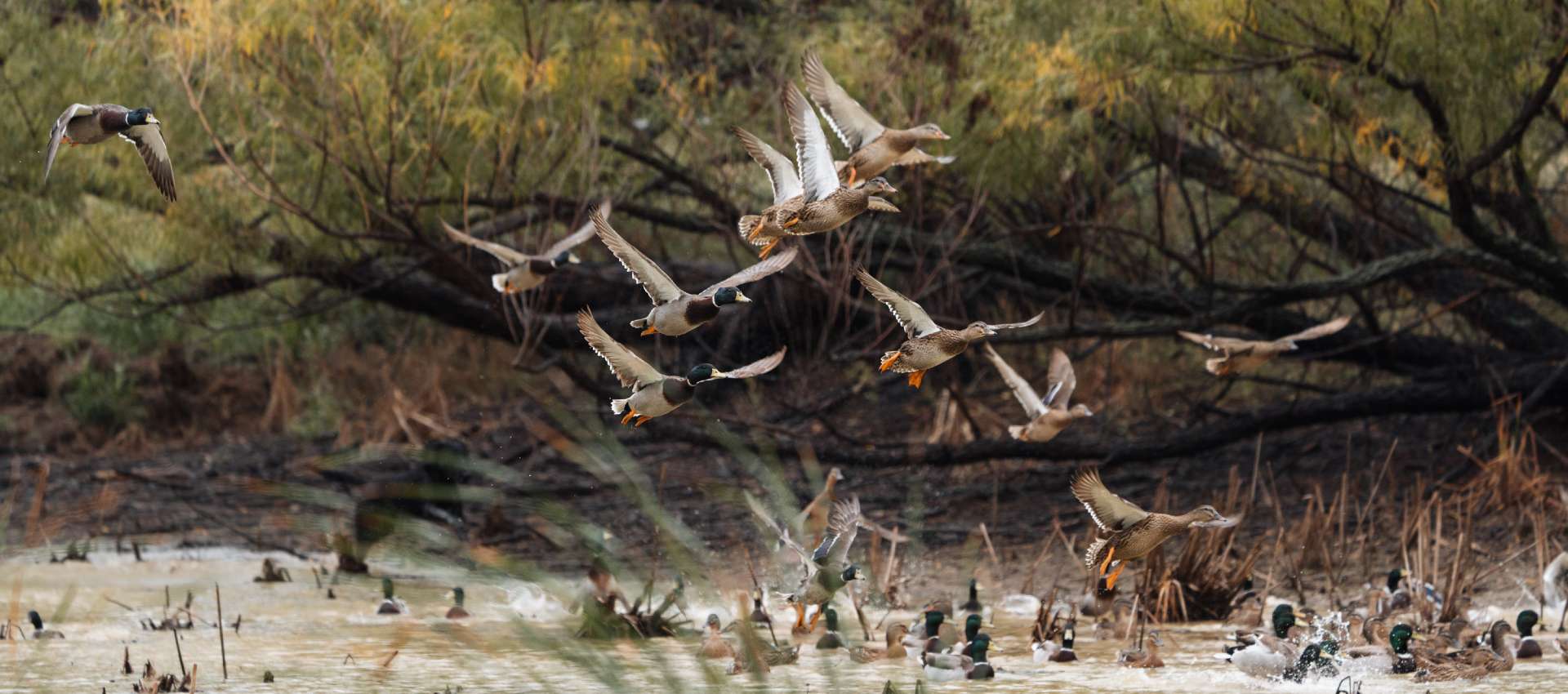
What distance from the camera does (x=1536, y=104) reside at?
8242 mm

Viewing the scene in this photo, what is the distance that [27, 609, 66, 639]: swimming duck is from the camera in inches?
281

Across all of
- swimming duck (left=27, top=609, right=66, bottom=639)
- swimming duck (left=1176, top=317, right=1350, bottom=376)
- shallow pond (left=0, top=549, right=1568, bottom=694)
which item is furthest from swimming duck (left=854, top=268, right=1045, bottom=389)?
swimming duck (left=27, top=609, right=66, bottom=639)

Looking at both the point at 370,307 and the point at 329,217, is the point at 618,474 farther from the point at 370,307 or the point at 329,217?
the point at 370,307

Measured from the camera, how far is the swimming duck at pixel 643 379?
224 inches

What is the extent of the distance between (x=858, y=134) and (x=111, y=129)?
2364 mm

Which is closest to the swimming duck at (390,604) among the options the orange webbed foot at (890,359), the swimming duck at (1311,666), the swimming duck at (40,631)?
the swimming duck at (40,631)

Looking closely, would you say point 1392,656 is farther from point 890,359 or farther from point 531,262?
point 531,262

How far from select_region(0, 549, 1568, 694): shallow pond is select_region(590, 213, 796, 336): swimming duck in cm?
94

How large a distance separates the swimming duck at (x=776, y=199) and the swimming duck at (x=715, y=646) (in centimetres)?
157

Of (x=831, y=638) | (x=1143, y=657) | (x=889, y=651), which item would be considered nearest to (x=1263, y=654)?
(x=1143, y=657)

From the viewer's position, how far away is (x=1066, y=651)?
6793 millimetres

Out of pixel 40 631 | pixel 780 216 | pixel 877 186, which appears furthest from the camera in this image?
pixel 40 631

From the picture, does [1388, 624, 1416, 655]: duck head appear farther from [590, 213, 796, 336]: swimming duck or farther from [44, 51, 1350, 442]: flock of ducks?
[590, 213, 796, 336]: swimming duck

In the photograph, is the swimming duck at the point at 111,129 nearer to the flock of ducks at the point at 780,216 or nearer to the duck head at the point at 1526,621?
the flock of ducks at the point at 780,216
